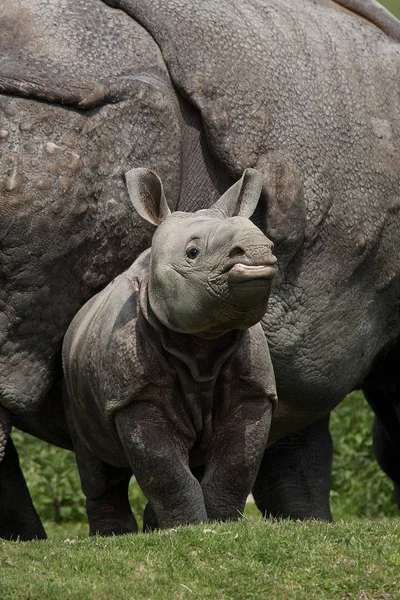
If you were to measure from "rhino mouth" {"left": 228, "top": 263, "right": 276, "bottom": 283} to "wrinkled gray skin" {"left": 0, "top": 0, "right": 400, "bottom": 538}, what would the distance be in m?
1.65

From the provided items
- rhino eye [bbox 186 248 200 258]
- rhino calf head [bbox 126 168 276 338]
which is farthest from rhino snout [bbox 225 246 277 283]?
rhino eye [bbox 186 248 200 258]

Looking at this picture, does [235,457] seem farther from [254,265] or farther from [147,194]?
[147,194]

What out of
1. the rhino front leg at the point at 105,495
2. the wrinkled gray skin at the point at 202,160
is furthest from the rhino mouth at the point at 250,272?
the rhino front leg at the point at 105,495

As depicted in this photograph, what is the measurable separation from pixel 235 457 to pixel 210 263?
3.44 ft

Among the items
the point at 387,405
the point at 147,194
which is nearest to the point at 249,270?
the point at 147,194

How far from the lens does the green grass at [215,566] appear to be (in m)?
5.88

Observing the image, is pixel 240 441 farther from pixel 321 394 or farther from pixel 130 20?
pixel 130 20

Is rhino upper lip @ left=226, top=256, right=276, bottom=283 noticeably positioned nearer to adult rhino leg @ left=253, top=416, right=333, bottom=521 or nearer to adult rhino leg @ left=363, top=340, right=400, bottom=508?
adult rhino leg @ left=363, top=340, right=400, bottom=508

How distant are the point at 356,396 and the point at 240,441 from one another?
7.95m

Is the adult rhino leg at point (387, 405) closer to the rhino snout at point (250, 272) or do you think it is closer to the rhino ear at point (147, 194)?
the rhino ear at point (147, 194)

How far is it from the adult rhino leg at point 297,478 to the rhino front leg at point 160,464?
2515 mm

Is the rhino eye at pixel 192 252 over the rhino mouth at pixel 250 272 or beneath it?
beneath

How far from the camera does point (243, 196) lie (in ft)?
23.1

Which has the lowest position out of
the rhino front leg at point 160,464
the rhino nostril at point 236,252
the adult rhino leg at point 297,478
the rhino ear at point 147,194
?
the adult rhino leg at point 297,478
